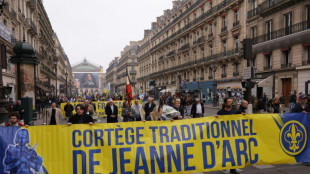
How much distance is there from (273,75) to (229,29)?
9892 millimetres

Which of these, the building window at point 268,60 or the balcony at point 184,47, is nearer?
the building window at point 268,60

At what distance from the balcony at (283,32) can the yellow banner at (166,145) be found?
61.6 ft

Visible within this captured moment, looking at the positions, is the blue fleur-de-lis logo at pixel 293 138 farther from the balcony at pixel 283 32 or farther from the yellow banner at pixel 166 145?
the balcony at pixel 283 32

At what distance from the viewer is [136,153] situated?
4.78 metres

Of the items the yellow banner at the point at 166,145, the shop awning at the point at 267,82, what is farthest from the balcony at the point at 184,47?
the yellow banner at the point at 166,145

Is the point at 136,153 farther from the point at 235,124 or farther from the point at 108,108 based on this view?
the point at 108,108

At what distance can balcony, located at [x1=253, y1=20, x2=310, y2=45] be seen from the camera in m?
20.8

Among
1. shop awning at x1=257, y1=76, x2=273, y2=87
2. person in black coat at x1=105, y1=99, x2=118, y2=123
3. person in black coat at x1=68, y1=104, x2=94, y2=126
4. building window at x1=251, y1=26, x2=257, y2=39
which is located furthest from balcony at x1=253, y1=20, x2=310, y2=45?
person in black coat at x1=68, y1=104, x2=94, y2=126

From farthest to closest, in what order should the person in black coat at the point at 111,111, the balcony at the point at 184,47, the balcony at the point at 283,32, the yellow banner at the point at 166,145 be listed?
the balcony at the point at 184,47 → the balcony at the point at 283,32 → the person in black coat at the point at 111,111 → the yellow banner at the point at 166,145

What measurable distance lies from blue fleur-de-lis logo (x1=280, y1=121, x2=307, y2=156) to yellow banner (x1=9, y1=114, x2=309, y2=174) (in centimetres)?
2

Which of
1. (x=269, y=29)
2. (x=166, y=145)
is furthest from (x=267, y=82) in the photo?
(x=166, y=145)

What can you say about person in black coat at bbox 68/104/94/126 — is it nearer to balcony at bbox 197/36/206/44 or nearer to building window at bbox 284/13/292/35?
building window at bbox 284/13/292/35

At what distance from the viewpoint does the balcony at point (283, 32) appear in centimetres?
2078

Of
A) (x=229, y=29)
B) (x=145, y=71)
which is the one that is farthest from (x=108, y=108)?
(x=145, y=71)
